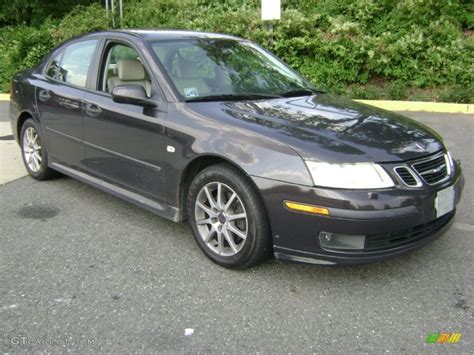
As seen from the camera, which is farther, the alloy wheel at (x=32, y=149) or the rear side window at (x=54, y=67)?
the alloy wheel at (x=32, y=149)

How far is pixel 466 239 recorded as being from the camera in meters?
3.78

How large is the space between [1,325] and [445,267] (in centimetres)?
277

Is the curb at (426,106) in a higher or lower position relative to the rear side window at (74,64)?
lower

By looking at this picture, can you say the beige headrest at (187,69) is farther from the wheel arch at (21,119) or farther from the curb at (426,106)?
the curb at (426,106)

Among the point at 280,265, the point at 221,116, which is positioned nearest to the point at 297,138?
the point at 221,116

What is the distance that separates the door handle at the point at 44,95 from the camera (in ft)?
15.7

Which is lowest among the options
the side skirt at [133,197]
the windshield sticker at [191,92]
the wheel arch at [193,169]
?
the side skirt at [133,197]

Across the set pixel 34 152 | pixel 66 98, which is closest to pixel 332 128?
pixel 66 98

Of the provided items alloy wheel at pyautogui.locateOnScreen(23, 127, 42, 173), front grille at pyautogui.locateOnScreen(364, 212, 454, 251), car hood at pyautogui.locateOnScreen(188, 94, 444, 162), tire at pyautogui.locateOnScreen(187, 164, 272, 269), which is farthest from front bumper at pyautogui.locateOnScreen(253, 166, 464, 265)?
alloy wheel at pyautogui.locateOnScreen(23, 127, 42, 173)

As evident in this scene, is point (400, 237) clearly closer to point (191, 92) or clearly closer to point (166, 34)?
point (191, 92)

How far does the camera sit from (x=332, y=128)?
3.19 metres

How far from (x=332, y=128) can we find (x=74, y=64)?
8.88 feet

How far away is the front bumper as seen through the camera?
2.79 metres

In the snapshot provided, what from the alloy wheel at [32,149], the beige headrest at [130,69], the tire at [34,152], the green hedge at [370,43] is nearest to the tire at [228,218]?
the beige headrest at [130,69]
